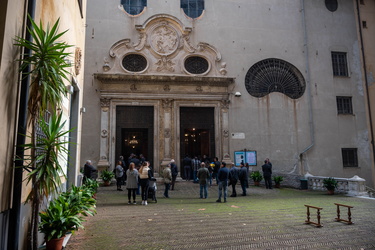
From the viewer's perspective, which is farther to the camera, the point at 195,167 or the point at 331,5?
the point at 331,5

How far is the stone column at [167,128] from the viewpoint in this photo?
738 inches

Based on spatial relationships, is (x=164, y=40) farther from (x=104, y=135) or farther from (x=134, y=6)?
(x=104, y=135)

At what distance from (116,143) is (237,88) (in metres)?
9.04

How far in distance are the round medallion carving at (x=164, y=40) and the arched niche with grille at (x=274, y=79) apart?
5653mm

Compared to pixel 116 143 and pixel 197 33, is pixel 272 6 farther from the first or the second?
pixel 116 143

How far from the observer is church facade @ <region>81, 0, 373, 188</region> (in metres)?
18.9

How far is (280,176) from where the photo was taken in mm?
17250

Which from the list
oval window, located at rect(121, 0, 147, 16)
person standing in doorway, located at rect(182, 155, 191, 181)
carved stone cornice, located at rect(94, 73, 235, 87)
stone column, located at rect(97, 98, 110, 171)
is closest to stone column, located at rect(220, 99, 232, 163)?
carved stone cornice, located at rect(94, 73, 235, 87)

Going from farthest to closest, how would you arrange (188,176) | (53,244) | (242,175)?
(188,176) → (242,175) → (53,244)

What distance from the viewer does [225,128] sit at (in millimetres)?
19734

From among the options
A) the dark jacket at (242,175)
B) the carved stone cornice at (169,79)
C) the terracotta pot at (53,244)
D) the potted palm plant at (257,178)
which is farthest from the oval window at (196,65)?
the terracotta pot at (53,244)

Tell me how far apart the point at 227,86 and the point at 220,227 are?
13.9 meters

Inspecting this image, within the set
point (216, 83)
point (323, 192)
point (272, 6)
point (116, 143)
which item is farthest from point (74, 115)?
point (272, 6)

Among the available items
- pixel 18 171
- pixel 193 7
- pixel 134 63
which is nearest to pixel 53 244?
pixel 18 171
